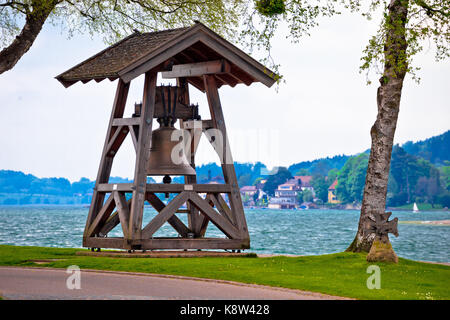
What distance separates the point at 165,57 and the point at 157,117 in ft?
5.86

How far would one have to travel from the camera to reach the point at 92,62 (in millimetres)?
19656

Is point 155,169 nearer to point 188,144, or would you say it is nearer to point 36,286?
point 188,144

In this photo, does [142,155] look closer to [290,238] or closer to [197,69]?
[197,69]

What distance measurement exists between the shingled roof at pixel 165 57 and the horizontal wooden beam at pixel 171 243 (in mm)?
4292

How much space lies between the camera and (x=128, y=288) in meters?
11.8

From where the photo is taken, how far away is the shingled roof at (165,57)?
1756 cm

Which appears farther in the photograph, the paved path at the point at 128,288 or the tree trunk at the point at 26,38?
the tree trunk at the point at 26,38

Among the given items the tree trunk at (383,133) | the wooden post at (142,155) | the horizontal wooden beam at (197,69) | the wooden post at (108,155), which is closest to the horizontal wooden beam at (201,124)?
the horizontal wooden beam at (197,69)

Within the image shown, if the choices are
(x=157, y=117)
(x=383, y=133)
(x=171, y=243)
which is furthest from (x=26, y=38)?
(x=383, y=133)

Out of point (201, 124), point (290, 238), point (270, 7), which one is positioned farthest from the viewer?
point (290, 238)

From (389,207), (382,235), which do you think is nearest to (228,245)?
(382,235)

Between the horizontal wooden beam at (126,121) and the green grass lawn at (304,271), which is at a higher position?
the horizontal wooden beam at (126,121)

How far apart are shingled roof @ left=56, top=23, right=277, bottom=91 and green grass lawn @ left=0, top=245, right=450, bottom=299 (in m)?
4.95

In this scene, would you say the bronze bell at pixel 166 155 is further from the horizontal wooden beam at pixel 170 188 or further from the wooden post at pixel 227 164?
the wooden post at pixel 227 164
